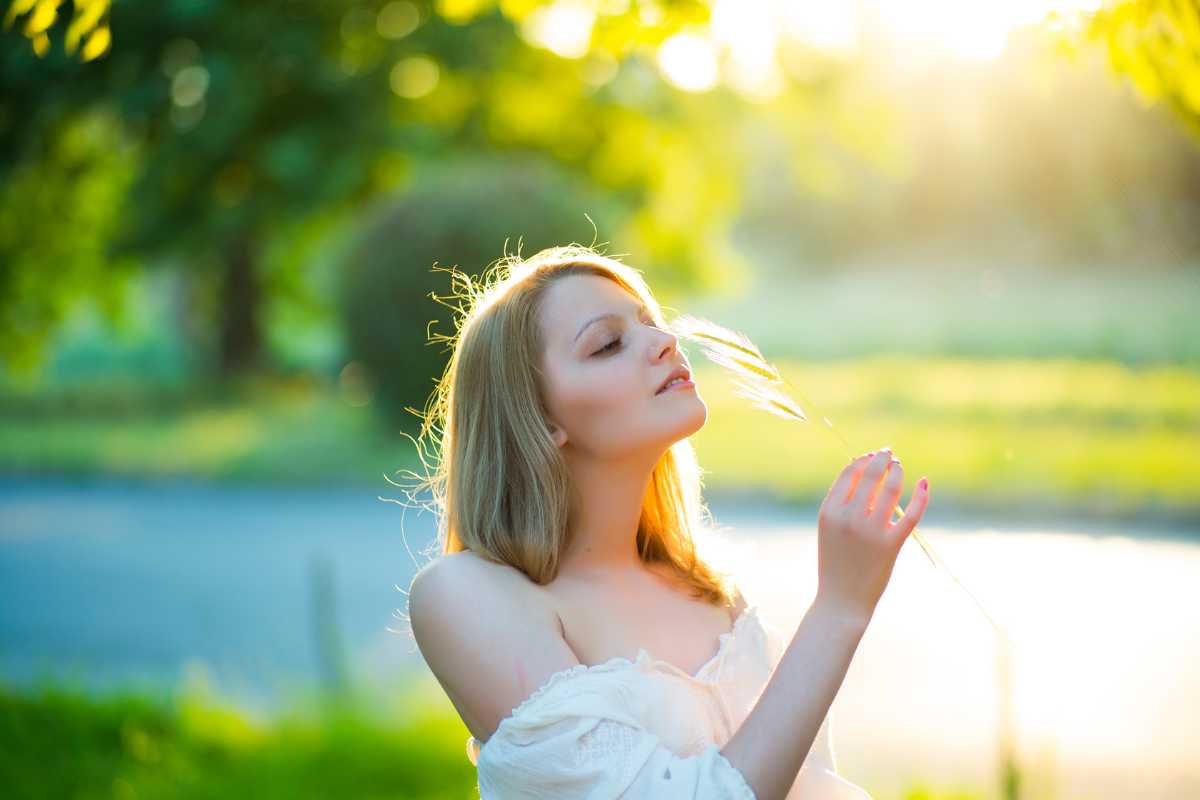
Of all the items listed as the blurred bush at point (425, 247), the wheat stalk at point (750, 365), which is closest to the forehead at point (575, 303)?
the wheat stalk at point (750, 365)

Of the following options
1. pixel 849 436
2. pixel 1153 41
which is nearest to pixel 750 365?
pixel 1153 41

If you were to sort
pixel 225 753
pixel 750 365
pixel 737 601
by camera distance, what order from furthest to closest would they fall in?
pixel 225 753, pixel 737 601, pixel 750 365

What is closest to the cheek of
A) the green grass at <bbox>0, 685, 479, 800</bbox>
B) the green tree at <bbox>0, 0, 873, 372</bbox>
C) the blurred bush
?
the green grass at <bbox>0, 685, 479, 800</bbox>

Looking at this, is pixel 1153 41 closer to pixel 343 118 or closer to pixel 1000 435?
pixel 1000 435

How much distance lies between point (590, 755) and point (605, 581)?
367 mm

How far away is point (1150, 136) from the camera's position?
30.3 m

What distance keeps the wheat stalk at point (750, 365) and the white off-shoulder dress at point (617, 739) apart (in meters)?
0.41

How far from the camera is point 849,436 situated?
15.2 m

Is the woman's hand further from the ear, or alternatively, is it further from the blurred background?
the ear

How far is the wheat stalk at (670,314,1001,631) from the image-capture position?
1936 mm

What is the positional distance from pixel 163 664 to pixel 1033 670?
16.1 feet

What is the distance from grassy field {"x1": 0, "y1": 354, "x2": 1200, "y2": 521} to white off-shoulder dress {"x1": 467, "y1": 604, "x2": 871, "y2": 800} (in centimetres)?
751

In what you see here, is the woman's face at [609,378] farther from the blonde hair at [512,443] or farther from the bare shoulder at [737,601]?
the bare shoulder at [737,601]

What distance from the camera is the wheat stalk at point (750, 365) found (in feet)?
6.35
